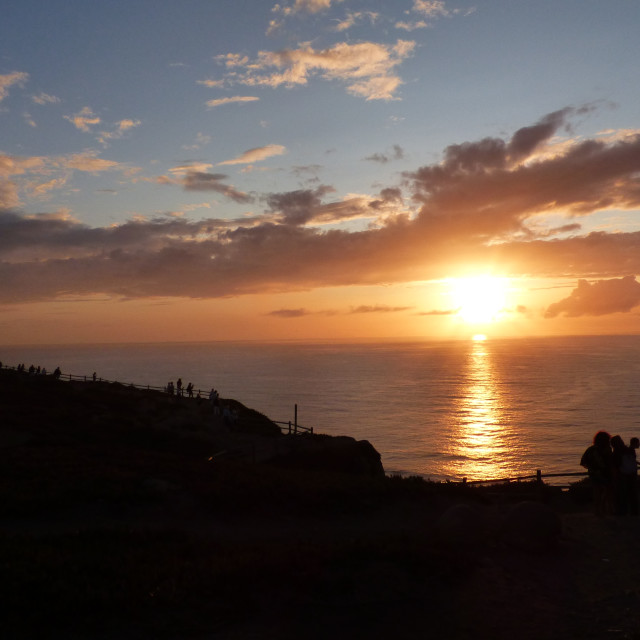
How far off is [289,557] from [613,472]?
31.0 ft

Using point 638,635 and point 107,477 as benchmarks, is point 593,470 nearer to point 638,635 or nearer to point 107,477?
point 638,635

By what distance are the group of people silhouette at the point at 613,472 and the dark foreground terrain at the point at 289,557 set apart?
78cm

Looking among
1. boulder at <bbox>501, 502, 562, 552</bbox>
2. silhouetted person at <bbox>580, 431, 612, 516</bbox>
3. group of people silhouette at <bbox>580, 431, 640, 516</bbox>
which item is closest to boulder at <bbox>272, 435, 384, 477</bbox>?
group of people silhouette at <bbox>580, 431, 640, 516</bbox>

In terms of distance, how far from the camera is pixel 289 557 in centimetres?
1058

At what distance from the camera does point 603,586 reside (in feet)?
34.3

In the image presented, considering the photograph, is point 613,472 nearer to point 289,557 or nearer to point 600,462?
point 600,462

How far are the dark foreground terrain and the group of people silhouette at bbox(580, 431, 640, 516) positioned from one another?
78 cm

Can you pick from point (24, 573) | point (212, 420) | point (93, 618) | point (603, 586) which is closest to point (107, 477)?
point (24, 573)

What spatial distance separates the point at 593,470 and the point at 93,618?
12.4 m

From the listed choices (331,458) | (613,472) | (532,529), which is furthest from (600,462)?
(331,458)

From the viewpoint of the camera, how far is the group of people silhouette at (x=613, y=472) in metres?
14.5

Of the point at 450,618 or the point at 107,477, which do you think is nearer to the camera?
the point at 450,618

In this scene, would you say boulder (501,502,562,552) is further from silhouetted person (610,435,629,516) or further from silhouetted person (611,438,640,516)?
silhouetted person (611,438,640,516)

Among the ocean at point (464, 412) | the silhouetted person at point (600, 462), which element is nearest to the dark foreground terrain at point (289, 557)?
the silhouetted person at point (600, 462)
